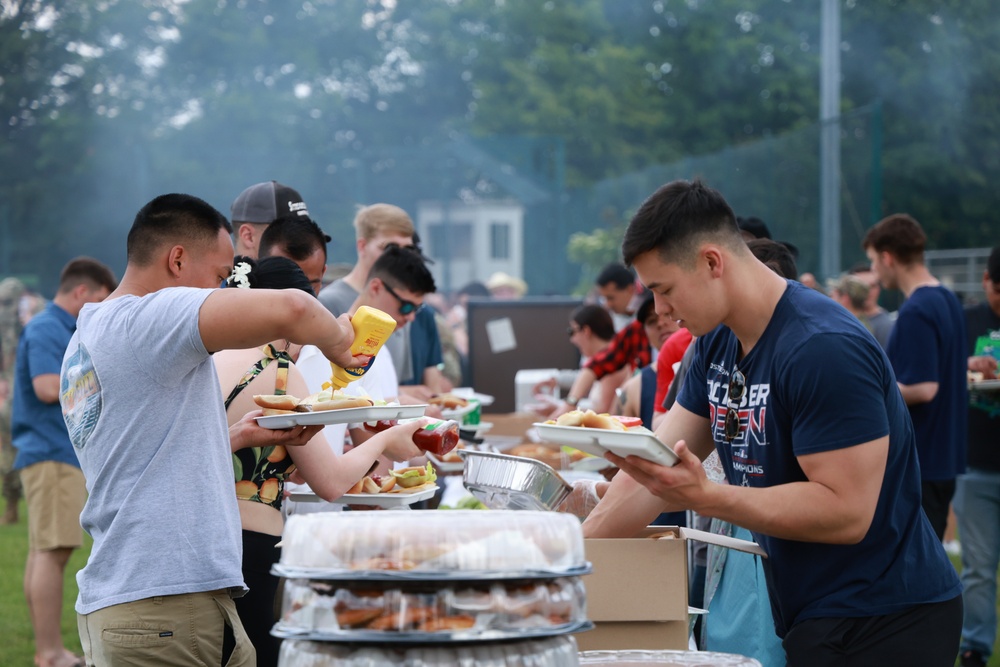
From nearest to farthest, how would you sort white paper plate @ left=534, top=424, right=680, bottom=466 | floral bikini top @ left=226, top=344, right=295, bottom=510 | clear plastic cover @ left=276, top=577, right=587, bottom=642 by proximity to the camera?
clear plastic cover @ left=276, top=577, right=587, bottom=642 < white paper plate @ left=534, top=424, right=680, bottom=466 < floral bikini top @ left=226, top=344, right=295, bottom=510

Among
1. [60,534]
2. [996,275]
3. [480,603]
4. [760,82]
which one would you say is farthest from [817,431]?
[760,82]

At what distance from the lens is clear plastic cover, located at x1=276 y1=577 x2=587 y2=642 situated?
1.74 m

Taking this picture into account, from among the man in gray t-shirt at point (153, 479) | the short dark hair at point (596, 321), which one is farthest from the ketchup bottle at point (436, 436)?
the short dark hair at point (596, 321)

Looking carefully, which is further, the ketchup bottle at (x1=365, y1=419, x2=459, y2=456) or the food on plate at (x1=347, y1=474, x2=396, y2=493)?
the food on plate at (x1=347, y1=474, x2=396, y2=493)

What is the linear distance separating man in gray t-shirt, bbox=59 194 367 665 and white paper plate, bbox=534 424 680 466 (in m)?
0.59

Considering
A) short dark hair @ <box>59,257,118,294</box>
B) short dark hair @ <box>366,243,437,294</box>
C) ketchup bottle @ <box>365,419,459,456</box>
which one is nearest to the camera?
ketchup bottle @ <box>365,419,459,456</box>

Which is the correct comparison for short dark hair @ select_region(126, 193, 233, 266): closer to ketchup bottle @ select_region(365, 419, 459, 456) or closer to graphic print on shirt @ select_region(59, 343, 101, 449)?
graphic print on shirt @ select_region(59, 343, 101, 449)

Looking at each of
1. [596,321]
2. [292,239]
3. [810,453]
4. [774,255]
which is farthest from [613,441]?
[596,321]

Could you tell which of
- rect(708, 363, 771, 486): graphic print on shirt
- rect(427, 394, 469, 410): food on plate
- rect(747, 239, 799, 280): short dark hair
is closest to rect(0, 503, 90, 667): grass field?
rect(427, 394, 469, 410): food on plate

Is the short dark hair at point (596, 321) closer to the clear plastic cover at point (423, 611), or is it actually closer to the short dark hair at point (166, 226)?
the short dark hair at point (166, 226)

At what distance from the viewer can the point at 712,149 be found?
2781 cm

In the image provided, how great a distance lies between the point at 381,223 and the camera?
5.59 m

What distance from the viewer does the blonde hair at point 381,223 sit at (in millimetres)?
5590

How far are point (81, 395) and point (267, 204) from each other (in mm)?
2104
